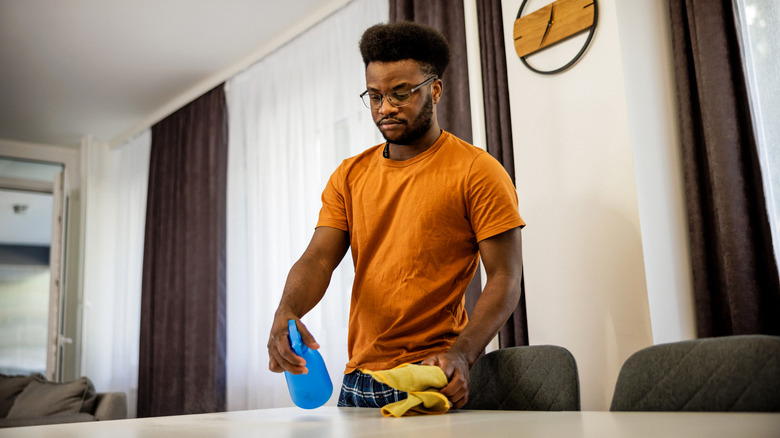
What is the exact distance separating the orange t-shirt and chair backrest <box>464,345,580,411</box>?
11 cm

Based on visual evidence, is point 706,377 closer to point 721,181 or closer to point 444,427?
point 444,427

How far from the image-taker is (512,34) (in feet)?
7.84

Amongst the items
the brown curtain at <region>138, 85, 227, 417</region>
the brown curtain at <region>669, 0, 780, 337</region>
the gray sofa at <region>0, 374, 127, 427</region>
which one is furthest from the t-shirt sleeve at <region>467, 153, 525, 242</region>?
the brown curtain at <region>138, 85, 227, 417</region>

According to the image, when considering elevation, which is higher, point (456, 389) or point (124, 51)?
point (124, 51)

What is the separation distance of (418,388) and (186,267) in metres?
3.94

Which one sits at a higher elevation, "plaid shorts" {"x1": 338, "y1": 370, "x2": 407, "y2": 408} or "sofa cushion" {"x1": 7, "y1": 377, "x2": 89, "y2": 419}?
"plaid shorts" {"x1": 338, "y1": 370, "x2": 407, "y2": 408}

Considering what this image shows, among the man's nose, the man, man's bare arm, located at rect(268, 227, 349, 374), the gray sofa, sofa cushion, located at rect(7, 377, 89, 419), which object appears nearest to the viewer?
man's bare arm, located at rect(268, 227, 349, 374)

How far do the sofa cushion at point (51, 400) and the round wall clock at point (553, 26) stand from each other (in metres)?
2.89

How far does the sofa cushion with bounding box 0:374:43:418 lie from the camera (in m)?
3.82

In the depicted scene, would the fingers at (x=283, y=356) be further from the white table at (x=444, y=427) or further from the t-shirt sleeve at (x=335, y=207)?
the t-shirt sleeve at (x=335, y=207)

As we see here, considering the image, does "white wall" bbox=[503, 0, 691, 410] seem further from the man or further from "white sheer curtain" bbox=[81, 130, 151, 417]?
"white sheer curtain" bbox=[81, 130, 151, 417]

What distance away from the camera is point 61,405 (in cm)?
346

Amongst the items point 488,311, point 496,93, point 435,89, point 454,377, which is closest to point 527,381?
point 488,311

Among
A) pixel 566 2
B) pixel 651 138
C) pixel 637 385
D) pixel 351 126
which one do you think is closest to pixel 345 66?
pixel 351 126
